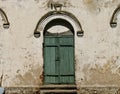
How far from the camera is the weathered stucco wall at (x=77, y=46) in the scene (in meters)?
15.9

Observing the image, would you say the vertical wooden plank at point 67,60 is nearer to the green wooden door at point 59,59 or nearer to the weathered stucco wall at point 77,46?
the green wooden door at point 59,59

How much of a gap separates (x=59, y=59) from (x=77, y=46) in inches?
30.3

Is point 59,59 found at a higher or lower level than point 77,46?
lower

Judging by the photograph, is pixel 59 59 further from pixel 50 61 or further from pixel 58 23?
pixel 58 23

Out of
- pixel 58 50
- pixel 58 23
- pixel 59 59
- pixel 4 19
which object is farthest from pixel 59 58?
pixel 4 19

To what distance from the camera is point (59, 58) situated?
16.2 meters

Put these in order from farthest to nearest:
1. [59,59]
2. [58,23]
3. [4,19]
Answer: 1. [58,23]
2. [59,59]
3. [4,19]

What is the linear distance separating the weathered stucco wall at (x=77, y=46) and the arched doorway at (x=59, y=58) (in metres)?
0.27

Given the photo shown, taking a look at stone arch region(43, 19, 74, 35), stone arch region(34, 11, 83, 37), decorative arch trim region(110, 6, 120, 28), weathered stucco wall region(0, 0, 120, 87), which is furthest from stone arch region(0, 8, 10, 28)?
decorative arch trim region(110, 6, 120, 28)

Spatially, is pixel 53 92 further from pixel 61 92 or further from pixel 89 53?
pixel 89 53

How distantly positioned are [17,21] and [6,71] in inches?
67.5

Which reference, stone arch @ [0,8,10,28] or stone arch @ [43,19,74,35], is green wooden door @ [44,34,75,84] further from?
stone arch @ [0,8,10,28]

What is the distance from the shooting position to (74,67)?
1606 cm

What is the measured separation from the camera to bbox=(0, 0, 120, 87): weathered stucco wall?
15.9 meters
